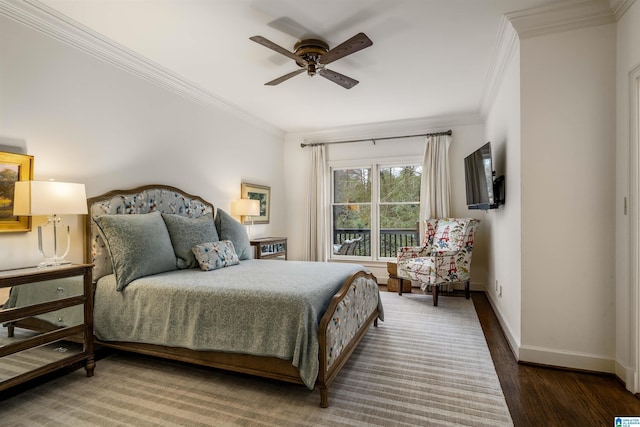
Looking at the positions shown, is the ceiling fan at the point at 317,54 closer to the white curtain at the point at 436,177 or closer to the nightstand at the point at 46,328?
the nightstand at the point at 46,328

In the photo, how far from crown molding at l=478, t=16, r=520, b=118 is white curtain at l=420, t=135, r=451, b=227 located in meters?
0.95

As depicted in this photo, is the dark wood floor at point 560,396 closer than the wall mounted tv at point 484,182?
Yes

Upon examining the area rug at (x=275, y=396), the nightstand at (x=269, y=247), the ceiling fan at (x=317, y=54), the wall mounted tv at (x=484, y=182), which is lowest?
the area rug at (x=275, y=396)

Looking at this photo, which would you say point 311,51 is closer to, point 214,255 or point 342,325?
point 214,255

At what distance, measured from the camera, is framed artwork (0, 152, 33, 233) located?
7.25 ft

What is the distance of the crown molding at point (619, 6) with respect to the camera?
2123mm

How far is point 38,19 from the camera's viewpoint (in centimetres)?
240

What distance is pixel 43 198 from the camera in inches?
83.7

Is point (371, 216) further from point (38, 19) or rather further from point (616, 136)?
point (38, 19)

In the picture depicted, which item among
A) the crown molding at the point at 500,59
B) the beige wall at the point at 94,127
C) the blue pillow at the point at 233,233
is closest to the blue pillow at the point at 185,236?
the blue pillow at the point at 233,233

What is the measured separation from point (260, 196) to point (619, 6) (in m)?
4.47

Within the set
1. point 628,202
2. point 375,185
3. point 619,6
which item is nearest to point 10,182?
point 628,202

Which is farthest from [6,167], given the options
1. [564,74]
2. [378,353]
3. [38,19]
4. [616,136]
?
[616,136]

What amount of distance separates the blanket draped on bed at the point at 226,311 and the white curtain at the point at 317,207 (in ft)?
9.65
